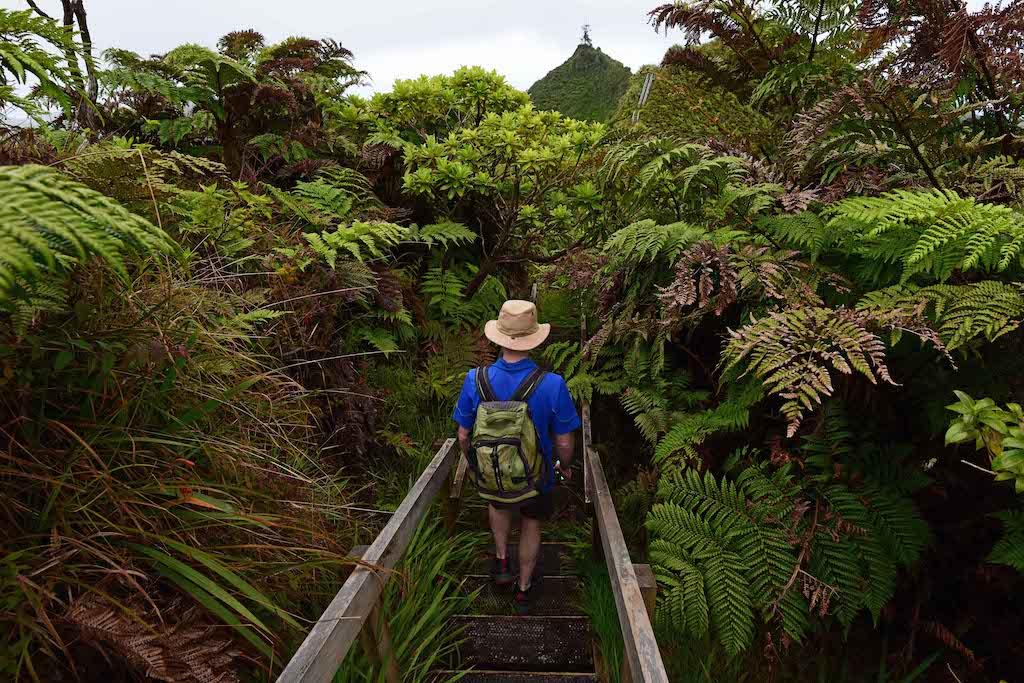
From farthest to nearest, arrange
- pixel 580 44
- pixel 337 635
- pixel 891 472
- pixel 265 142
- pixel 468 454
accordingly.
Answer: pixel 580 44
pixel 265 142
pixel 468 454
pixel 891 472
pixel 337 635

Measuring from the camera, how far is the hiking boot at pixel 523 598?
355cm

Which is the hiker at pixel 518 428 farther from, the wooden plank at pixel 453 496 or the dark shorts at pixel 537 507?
the wooden plank at pixel 453 496

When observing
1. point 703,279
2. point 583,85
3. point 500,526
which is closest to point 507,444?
point 500,526

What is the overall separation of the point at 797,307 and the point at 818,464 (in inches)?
32.8

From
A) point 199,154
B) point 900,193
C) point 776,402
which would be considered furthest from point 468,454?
point 199,154

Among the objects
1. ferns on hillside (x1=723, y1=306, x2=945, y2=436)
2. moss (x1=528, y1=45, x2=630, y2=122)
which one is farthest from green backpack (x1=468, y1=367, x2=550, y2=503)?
moss (x1=528, y1=45, x2=630, y2=122)

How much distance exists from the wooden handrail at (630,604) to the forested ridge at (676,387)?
0.76 ft

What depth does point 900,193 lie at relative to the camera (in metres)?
2.44

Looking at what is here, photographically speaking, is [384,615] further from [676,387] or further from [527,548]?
[676,387]

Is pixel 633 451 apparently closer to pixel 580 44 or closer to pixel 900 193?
pixel 900 193

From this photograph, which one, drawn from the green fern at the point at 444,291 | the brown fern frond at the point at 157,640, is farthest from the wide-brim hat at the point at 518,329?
the green fern at the point at 444,291

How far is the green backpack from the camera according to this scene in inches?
125

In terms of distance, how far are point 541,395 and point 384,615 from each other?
141cm

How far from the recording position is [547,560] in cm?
422
